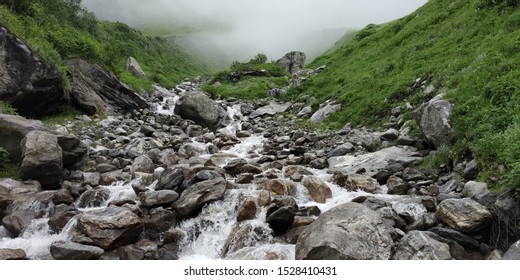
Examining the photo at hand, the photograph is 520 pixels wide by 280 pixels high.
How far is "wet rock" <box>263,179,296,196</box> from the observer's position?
13.0m

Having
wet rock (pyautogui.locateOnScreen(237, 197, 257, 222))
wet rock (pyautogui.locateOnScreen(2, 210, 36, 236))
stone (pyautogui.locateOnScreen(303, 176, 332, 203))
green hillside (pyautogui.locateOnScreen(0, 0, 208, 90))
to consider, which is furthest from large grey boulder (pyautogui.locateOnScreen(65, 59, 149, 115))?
stone (pyautogui.locateOnScreen(303, 176, 332, 203))

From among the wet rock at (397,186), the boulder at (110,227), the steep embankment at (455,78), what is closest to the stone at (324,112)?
the steep embankment at (455,78)

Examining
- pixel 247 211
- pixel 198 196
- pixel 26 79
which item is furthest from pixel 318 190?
pixel 26 79

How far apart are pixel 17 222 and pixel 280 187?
351 inches

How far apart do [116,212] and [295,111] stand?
23.0m

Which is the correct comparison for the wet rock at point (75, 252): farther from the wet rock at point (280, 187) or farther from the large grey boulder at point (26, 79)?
the large grey boulder at point (26, 79)

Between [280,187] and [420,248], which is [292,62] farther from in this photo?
[420,248]

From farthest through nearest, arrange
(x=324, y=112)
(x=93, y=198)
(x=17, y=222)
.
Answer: (x=324, y=112) < (x=93, y=198) < (x=17, y=222)

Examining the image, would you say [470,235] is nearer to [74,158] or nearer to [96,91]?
[74,158]

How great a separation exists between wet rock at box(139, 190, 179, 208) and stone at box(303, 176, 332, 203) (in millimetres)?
4949

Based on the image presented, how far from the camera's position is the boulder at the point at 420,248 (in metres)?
8.12

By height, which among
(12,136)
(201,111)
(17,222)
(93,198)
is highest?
(12,136)

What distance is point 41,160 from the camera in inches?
541

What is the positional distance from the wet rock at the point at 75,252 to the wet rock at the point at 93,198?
357 centimetres
